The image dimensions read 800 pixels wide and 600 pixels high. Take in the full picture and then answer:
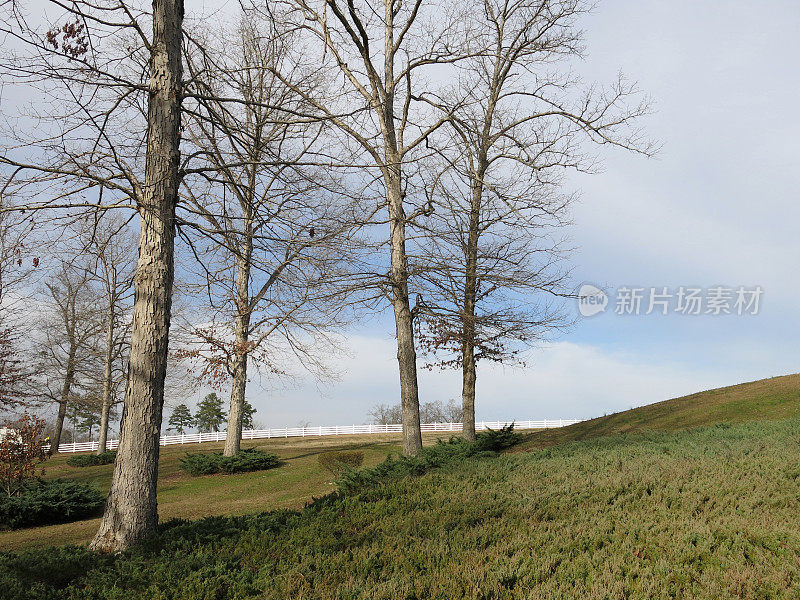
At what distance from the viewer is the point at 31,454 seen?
1395cm

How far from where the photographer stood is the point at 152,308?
6.52m

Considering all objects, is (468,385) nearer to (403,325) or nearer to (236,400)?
(403,325)

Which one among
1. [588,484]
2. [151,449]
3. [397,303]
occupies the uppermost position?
[397,303]

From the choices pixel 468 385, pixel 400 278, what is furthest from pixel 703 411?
pixel 400 278

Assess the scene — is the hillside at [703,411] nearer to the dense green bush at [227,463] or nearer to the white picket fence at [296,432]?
the dense green bush at [227,463]

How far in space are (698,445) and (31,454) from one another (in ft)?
49.6

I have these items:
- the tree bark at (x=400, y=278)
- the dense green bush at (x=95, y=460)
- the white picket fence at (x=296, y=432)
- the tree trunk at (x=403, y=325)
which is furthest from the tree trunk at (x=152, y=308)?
the white picket fence at (x=296, y=432)

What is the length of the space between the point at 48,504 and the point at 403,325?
31.5ft

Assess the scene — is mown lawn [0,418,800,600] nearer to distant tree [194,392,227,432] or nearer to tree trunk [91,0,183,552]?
tree trunk [91,0,183,552]

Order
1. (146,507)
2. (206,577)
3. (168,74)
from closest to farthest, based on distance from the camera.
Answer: (206,577) → (146,507) → (168,74)

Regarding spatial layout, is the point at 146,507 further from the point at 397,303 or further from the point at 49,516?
the point at 49,516

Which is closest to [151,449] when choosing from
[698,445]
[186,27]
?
[186,27]

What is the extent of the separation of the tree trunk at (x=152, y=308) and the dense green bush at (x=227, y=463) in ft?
44.5

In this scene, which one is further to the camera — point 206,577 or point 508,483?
point 508,483
